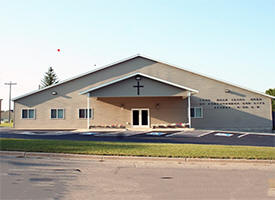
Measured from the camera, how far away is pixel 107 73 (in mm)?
27375

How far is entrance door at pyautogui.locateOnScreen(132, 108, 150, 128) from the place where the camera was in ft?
84.7

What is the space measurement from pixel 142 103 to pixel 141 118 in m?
1.40

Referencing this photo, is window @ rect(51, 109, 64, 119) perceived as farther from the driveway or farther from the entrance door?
the driveway

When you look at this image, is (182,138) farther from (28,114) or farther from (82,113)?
(28,114)

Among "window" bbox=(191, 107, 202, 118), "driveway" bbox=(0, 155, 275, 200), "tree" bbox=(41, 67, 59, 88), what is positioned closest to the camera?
"driveway" bbox=(0, 155, 275, 200)

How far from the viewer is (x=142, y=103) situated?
25875 millimetres

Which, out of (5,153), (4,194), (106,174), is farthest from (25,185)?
Answer: (5,153)

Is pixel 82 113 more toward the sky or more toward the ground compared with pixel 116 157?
more toward the sky

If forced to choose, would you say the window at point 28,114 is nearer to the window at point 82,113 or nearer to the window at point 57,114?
the window at point 57,114

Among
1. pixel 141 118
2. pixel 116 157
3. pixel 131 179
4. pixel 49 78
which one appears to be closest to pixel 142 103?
pixel 141 118

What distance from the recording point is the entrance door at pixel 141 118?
2583 cm

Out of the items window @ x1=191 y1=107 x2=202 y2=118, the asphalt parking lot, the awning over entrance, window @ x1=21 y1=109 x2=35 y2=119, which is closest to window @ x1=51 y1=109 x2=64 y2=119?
window @ x1=21 y1=109 x2=35 y2=119

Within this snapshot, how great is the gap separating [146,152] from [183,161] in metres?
1.57

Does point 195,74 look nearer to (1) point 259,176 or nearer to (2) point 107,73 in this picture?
(2) point 107,73
